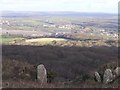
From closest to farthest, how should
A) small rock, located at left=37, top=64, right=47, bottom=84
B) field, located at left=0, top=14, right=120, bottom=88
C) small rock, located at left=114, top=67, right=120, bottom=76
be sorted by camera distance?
field, located at left=0, top=14, right=120, bottom=88, small rock, located at left=114, top=67, right=120, bottom=76, small rock, located at left=37, top=64, right=47, bottom=84

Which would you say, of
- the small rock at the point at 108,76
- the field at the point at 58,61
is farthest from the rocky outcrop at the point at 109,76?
the field at the point at 58,61

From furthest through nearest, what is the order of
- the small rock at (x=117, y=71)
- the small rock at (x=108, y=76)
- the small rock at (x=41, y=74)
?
the small rock at (x=41, y=74) → the small rock at (x=117, y=71) → the small rock at (x=108, y=76)

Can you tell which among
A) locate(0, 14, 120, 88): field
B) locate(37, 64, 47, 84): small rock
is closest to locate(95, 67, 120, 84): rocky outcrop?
locate(0, 14, 120, 88): field

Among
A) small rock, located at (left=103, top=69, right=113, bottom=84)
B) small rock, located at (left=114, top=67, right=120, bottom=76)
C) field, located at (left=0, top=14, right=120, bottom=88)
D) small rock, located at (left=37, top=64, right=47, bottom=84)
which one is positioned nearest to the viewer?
field, located at (left=0, top=14, right=120, bottom=88)

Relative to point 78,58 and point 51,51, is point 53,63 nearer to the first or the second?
point 78,58

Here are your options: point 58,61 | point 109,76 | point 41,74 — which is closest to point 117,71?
point 109,76

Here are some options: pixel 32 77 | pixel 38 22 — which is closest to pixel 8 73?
pixel 32 77

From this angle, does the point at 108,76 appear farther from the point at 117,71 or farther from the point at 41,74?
the point at 41,74

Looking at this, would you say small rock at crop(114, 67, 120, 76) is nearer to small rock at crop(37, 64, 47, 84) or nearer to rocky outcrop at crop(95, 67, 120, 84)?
rocky outcrop at crop(95, 67, 120, 84)

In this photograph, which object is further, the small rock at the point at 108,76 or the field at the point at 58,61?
the small rock at the point at 108,76

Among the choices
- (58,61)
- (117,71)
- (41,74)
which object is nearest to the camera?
(117,71)

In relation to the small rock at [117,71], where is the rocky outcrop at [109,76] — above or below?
below

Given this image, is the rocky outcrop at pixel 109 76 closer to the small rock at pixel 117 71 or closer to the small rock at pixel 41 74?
the small rock at pixel 117 71
